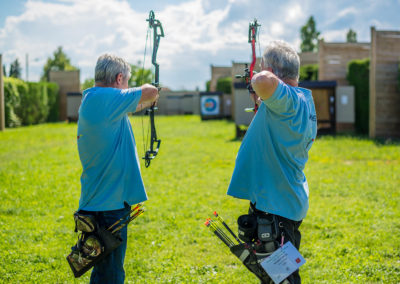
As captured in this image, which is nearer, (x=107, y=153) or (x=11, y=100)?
(x=107, y=153)

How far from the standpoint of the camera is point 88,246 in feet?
8.92

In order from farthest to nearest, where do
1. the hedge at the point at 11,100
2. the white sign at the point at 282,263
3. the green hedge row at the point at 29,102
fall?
the green hedge row at the point at 29,102 → the hedge at the point at 11,100 → the white sign at the point at 282,263

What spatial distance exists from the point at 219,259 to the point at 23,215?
10.9 ft

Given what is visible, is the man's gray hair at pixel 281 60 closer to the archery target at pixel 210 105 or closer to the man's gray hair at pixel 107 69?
the man's gray hair at pixel 107 69

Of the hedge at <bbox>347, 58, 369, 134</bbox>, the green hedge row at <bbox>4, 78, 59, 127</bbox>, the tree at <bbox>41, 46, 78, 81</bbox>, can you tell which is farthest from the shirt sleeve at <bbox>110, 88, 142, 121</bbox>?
the tree at <bbox>41, 46, 78, 81</bbox>

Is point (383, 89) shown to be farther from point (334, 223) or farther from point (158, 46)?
point (158, 46)

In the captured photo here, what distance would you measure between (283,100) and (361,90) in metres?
16.3

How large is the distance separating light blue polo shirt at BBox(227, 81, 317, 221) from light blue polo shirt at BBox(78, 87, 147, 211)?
72 centimetres

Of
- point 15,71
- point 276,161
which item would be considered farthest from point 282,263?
point 15,71

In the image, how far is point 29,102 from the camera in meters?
28.5

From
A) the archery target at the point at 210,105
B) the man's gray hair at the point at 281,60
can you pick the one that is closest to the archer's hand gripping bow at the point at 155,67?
the man's gray hair at the point at 281,60

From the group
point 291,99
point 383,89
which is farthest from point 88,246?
point 383,89

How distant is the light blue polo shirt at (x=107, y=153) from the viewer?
8.64ft

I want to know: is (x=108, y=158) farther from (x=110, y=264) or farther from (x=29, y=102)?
(x=29, y=102)
